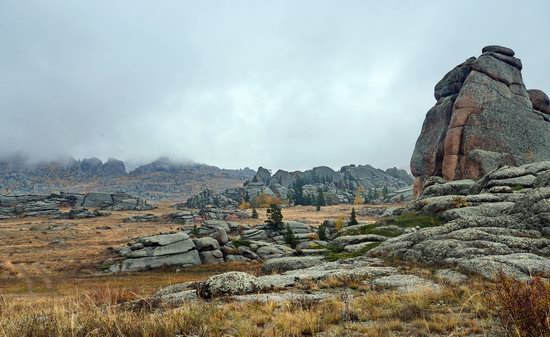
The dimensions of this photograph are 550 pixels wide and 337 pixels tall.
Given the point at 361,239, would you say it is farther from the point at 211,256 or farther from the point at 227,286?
the point at 211,256

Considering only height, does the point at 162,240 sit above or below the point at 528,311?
below

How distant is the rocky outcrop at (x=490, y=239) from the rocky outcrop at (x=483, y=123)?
70.7ft

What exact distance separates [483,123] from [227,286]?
52.7 m

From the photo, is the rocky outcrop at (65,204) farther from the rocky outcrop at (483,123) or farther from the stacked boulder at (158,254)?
the rocky outcrop at (483,123)

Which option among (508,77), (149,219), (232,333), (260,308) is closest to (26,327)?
(232,333)

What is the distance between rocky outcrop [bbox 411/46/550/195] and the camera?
5081 centimetres

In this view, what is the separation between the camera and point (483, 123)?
172 feet

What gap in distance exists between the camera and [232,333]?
7.23 metres

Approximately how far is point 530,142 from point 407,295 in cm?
5378

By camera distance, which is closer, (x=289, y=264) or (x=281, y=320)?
(x=281, y=320)

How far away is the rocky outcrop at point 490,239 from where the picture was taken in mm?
14907

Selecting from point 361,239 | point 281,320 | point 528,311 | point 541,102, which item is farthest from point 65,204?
point 528,311

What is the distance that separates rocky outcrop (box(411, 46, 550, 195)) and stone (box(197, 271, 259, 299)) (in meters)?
47.0

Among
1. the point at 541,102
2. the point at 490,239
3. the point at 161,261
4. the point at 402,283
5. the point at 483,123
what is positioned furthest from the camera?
the point at 541,102
